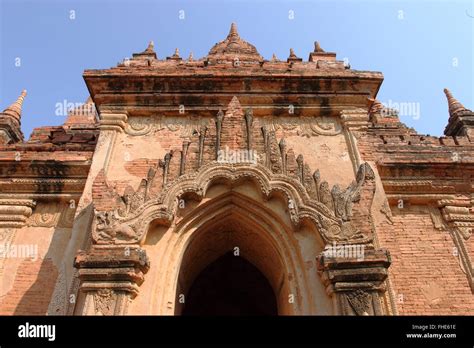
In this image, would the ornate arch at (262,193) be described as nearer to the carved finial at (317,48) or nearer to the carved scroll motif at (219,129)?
the carved scroll motif at (219,129)

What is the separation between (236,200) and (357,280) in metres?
2.61

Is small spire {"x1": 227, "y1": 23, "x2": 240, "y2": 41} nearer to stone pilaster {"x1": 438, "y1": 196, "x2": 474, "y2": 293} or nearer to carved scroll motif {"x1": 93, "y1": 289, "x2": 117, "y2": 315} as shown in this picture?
stone pilaster {"x1": 438, "y1": 196, "x2": 474, "y2": 293}

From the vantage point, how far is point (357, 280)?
636cm

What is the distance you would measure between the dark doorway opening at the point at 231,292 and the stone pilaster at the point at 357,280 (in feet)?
16.4

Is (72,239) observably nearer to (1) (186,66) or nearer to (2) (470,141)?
(1) (186,66)

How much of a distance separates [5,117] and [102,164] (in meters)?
6.11

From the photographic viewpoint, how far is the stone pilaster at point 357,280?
6156mm

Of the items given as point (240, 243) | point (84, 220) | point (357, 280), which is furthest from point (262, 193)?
point (84, 220)

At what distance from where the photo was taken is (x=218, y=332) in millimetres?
5418

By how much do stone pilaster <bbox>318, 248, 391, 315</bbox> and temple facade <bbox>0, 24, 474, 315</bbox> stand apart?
21 millimetres

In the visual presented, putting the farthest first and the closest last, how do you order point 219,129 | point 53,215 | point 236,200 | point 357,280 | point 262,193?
point 53,215
point 219,129
point 236,200
point 262,193
point 357,280

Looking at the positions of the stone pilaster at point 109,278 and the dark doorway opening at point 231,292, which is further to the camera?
the dark doorway opening at point 231,292

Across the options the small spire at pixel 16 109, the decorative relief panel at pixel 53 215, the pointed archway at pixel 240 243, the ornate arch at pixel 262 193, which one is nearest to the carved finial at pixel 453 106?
the ornate arch at pixel 262 193

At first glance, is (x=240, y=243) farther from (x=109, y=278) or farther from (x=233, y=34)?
(x=233, y=34)
